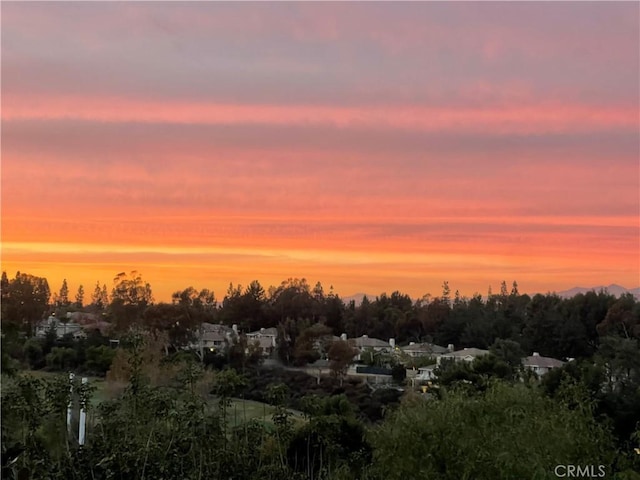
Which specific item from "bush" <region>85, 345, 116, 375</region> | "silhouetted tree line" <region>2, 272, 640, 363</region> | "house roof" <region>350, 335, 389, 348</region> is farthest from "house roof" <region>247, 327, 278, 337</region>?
"bush" <region>85, 345, 116, 375</region>

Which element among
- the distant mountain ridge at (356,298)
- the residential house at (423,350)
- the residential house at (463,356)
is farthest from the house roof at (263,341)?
the residential house at (463,356)

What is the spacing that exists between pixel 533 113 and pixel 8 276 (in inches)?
203

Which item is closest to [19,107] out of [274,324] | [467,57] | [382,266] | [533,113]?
[467,57]

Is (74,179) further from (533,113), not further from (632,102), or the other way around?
(632,102)

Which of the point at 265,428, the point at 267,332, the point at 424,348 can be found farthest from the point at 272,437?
the point at 267,332

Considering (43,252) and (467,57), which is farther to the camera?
(467,57)

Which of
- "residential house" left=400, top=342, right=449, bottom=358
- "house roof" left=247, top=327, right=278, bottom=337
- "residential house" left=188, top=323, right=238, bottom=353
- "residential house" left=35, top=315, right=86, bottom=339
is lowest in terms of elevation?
"residential house" left=400, top=342, right=449, bottom=358

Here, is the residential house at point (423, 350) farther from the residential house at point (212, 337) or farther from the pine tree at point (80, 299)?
the pine tree at point (80, 299)

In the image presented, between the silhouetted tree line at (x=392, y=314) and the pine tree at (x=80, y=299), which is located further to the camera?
the silhouetted tree line at (x=392, y=314)

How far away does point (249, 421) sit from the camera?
12.8ft

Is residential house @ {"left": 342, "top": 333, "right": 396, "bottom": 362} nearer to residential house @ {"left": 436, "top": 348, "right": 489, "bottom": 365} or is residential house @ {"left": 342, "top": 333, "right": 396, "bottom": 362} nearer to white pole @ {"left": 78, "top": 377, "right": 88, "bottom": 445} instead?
residential house @ {"left": 436, "top": 348, "right": 489, "bottom": 365}

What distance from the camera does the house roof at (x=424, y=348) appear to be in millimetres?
13873

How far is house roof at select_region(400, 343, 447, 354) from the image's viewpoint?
45.5 ft

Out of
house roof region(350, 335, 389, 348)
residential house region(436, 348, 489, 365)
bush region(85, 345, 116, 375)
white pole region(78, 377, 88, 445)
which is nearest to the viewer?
white pole region(78, 377, 88, 445)
